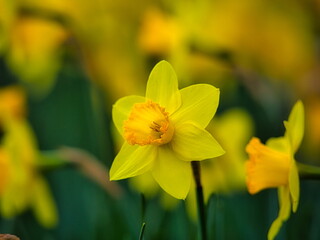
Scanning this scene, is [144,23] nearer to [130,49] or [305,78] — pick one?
[130,49]

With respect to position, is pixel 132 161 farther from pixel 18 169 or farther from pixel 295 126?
pixel 18 169

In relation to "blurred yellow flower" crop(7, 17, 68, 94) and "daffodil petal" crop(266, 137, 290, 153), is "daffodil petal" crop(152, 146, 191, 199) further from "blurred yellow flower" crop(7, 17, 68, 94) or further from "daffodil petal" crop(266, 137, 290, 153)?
"blurred yellow flower" crop(7, 17, 68, 94)

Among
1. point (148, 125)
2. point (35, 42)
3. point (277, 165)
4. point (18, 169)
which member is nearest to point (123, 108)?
point (148, 125)

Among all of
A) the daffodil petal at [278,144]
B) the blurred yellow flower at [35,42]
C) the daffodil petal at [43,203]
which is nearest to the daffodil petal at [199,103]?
the daffodil petal at [278,144]

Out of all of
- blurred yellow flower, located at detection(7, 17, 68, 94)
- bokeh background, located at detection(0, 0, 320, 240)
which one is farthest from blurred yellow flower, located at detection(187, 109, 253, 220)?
blurred yellow flower, located at detection(7, 17, 68, 94)

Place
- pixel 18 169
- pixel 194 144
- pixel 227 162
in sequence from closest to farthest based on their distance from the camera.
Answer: pixel 194 144 < pixel 18 169 < pixel 227 162

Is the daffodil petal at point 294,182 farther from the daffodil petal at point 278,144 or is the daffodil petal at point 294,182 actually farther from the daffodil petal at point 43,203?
the daffodil petal at point 43,203

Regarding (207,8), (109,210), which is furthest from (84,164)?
(207,8)
